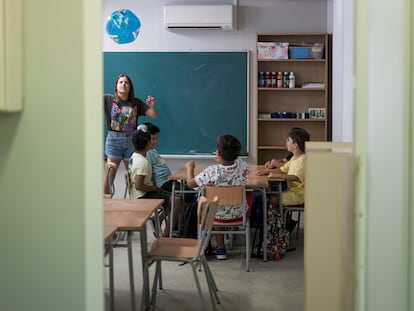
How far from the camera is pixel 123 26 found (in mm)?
6379

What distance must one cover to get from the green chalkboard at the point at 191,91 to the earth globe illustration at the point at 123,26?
70 cm

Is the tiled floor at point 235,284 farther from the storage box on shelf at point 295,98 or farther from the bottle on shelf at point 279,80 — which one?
the bottle on shelf at point 279,80

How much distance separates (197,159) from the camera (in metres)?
7.27

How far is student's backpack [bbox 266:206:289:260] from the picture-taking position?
4.87m

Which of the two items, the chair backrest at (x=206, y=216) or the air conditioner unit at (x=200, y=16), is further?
the air conditioner unit at (x=200, y=16)

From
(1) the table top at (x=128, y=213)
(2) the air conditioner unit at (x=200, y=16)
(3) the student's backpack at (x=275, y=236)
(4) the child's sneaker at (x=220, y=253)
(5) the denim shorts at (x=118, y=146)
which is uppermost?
(2) the air conditioner unit at (x=200, y=16)

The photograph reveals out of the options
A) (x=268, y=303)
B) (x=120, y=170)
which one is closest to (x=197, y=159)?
(x=120, y=170)

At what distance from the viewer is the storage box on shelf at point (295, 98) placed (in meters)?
7.02

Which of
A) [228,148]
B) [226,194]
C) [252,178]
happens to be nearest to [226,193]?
[226,194]

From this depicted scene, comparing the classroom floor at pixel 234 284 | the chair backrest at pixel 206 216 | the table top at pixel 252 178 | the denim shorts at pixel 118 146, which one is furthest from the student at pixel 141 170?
the chair backrest at pixel 206 216

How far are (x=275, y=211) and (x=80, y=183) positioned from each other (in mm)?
3285

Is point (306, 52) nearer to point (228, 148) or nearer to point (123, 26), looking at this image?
point (123, 26)

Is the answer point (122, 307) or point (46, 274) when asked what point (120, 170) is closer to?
point (122, 307)

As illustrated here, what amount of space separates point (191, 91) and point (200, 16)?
0.91 meters
